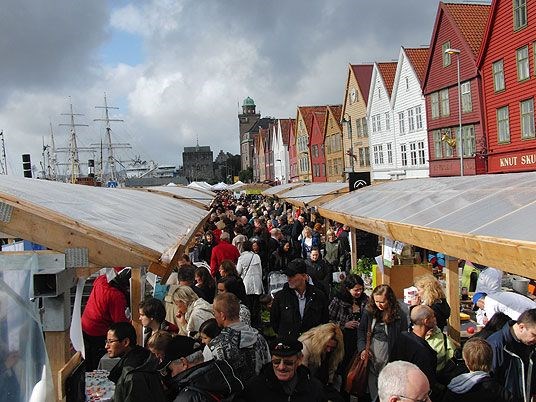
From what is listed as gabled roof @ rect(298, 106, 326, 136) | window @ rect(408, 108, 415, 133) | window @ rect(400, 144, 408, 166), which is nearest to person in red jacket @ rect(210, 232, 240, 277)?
window @ rect(408, 108, 415, 133)

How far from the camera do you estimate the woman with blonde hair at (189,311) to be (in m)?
6.06

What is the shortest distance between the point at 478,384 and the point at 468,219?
224 centimetres

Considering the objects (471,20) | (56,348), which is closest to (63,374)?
(56,348)

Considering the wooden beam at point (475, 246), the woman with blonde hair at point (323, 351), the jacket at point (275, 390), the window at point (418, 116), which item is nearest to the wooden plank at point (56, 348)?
the jacket at point (275, 390)

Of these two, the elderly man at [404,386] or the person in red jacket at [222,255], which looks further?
the person in red jacket at [222,255]

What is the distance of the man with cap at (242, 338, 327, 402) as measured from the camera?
425 centimetres

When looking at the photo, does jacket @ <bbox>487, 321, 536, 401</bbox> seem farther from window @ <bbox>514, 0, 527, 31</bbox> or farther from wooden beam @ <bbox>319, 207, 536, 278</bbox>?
window @ <bbox>514, 0, 527, 31</bbox>

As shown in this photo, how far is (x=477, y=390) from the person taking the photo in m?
4.33

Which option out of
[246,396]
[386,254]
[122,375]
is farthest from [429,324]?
[386,254]

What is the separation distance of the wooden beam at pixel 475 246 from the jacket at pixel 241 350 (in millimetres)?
2133

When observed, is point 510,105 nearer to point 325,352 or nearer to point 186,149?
point 325,352

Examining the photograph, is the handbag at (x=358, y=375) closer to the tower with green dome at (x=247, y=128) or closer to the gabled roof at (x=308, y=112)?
the gabled roof at (x=308, y=112)

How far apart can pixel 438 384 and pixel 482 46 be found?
29094 mm

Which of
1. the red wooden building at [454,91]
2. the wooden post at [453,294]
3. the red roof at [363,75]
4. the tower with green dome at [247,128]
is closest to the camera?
the wooden post at [453,294]
